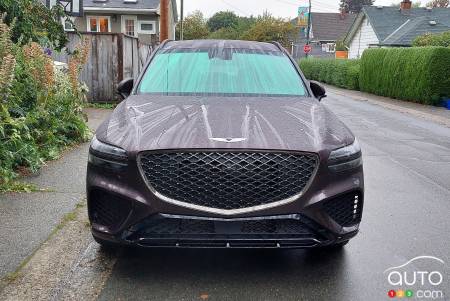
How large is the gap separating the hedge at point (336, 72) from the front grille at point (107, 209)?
2576 cm

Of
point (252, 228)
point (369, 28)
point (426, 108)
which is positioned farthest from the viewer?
point (369, 28)

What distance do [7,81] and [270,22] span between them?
54.7m

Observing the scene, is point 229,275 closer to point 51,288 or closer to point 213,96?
point 51,288

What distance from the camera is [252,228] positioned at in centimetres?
334

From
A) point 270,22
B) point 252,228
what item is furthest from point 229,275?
point 270,22

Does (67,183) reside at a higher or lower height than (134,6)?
lower

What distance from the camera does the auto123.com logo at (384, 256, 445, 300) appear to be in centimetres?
352

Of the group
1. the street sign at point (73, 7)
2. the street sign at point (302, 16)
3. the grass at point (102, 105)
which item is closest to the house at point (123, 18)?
the grass at point (102, 105)

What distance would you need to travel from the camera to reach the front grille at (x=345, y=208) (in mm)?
3438

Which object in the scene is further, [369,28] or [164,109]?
[369,28]

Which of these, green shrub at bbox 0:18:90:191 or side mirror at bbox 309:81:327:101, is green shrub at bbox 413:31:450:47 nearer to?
green shrub at bbox 0:18:90:191

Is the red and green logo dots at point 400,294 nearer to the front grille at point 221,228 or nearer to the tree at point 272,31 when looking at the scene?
the front grille at point 221,228

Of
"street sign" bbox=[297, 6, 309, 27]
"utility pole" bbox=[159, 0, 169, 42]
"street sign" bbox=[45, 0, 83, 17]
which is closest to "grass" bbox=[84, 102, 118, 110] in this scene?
"street sign" bbox=[45, 0, 83, 17]

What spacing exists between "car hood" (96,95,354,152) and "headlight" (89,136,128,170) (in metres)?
0.05
